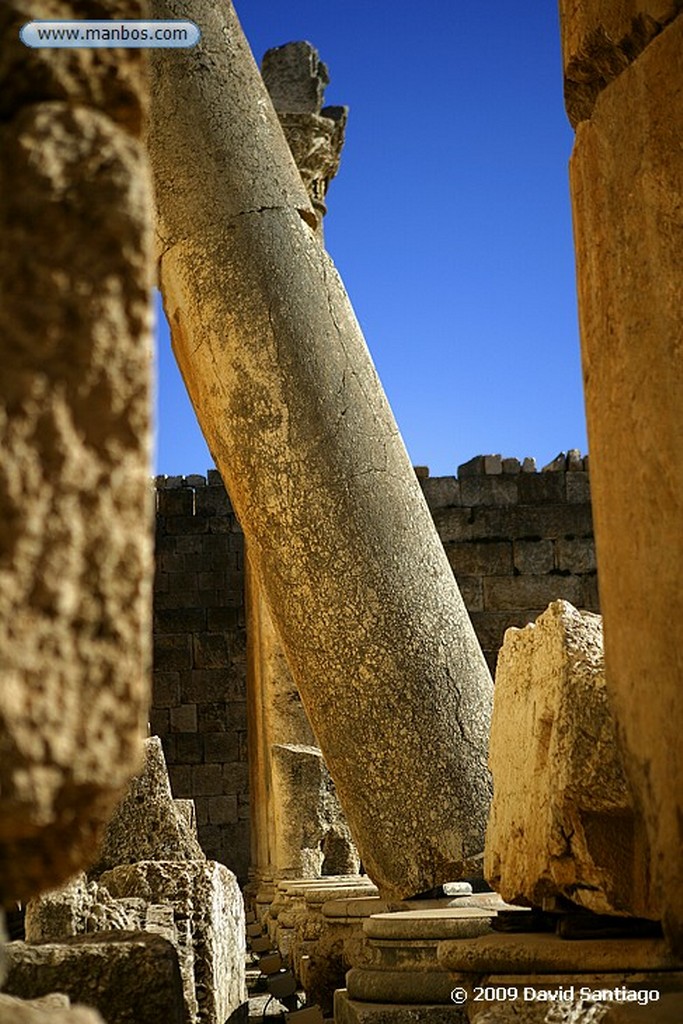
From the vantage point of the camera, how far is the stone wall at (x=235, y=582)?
14.8 m

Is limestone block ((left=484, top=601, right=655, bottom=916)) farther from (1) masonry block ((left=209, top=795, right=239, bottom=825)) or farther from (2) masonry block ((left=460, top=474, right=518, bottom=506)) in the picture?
(1) masonry block ((left=209, top=795, right=239, bottom=825))

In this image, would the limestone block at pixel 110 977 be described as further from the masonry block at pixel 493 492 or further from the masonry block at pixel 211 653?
the masonry block at pixel 211 653

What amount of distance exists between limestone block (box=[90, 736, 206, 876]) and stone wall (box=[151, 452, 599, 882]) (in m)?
9.28

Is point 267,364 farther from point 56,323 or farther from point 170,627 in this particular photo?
point 170,627

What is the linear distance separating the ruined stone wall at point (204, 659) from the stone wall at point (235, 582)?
1cm

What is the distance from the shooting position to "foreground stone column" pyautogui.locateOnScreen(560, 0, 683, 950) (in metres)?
2.75

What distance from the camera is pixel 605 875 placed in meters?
2.89

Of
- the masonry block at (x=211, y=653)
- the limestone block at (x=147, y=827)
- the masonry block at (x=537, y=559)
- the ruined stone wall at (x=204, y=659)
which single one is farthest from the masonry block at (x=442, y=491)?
the limestone block at (x=147, y=827)

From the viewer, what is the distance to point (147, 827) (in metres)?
5.54

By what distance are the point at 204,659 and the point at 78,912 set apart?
12.6 meters

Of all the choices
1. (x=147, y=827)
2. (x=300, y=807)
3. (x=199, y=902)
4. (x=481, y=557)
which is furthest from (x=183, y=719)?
(x=199, y=902)

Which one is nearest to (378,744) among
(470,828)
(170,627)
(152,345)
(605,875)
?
(470,828)

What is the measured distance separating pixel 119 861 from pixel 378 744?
4.67 feet

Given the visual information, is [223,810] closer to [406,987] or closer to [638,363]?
[406,987]
